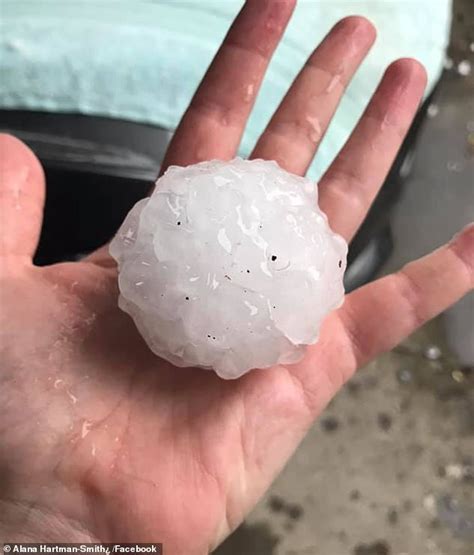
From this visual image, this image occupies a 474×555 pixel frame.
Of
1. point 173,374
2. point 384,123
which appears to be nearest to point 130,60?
point 384,123

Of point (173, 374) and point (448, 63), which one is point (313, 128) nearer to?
point (173, 374)

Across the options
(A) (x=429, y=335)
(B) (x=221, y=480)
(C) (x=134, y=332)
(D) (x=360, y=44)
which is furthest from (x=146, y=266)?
(A) (x=429, y=335)

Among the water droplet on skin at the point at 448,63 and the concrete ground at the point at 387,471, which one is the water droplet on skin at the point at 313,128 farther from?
the water droplet on skin at the point at 448,63

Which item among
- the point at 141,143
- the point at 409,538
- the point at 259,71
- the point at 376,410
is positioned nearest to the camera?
the point at 259,71

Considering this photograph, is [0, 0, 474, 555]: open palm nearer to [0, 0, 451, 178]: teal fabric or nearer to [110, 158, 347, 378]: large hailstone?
[110, 158, 347, 378]: large hailstone

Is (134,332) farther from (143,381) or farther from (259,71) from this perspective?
(259,71)

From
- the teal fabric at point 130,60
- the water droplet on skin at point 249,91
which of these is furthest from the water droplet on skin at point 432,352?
the water droplet on skin at point 249,91
